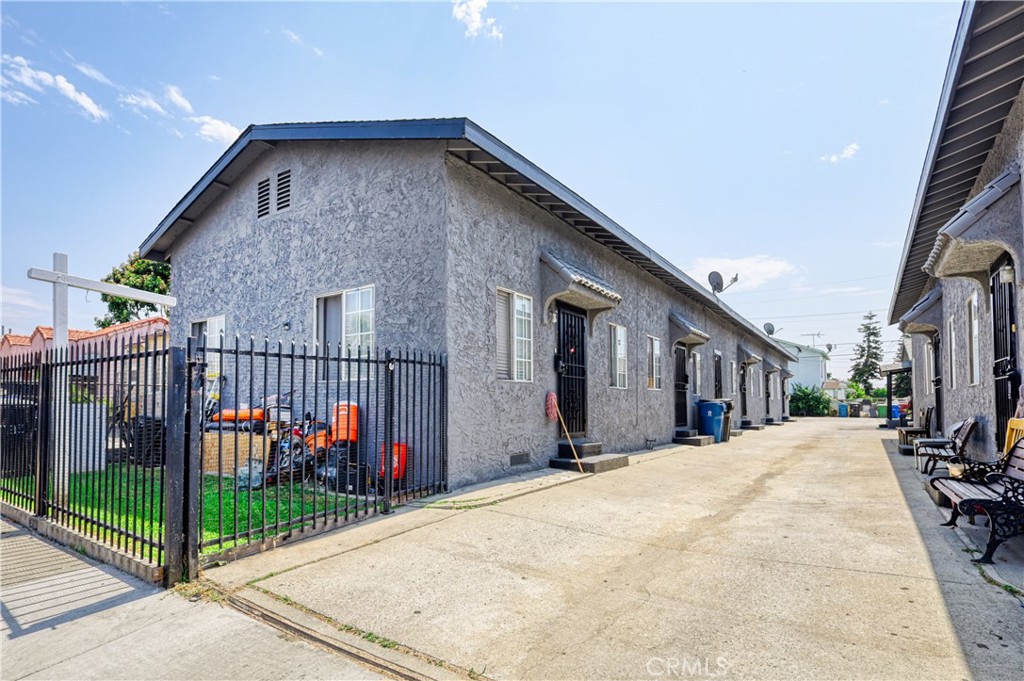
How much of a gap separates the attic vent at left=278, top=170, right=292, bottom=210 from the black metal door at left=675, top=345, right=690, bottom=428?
11240mm

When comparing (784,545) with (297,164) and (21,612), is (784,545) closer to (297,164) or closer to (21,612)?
(21,612)

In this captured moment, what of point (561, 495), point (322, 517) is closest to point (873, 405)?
point (561, 495)

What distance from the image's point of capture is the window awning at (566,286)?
9641 mm

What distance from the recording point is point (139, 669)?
10.2 ft

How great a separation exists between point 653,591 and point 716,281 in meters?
17.2

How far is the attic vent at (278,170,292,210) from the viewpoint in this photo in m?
9.96

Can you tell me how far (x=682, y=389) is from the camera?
17.0 meters

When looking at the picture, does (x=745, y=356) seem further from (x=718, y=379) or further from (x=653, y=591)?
(x=653, y=591)

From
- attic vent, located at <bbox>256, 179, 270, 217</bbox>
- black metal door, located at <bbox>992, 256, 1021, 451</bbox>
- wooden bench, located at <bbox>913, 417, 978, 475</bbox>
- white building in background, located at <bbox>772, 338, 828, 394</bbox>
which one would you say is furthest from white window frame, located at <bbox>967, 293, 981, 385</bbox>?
white building in background, located at <bbox>772, 338, 828, 394</bbox>

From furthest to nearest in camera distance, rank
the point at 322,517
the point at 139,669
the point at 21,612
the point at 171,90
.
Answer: the point at 171,90 → the point at 322,517 → the point at 21,612 → the point at 139,669

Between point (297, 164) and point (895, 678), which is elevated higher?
point (297, 164)

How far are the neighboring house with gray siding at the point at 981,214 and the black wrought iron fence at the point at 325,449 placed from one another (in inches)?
250

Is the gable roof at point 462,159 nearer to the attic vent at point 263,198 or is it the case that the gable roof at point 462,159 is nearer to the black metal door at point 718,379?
the attic vent at point 263,198

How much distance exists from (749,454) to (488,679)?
39.2ft
